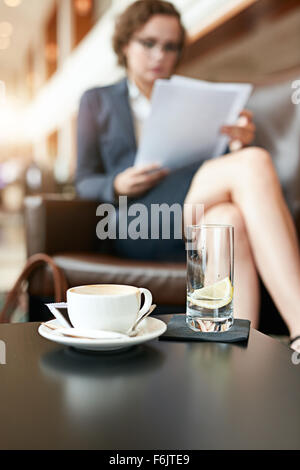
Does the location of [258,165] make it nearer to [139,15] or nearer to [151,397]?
[151,397]

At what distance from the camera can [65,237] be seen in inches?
51.3

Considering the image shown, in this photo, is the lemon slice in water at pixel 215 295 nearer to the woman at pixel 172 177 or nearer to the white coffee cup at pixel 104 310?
the white coffee cup at pixel 104 310

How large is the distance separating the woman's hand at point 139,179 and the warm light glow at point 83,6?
3.88m

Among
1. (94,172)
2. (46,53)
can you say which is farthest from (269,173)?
(46,53)

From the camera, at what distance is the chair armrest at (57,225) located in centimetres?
127

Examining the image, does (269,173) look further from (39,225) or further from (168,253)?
(39,225)

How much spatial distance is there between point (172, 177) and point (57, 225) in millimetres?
334

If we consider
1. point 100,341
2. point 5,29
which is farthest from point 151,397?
point 5,29

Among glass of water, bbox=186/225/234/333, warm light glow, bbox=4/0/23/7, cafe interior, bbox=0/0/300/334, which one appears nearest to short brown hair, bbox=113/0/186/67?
cafe interior, bbox=0/0/300/334

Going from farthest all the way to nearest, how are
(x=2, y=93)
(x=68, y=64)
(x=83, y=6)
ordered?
(x=2, y=93) → (x=68, y=64) → (x=83, y=6)

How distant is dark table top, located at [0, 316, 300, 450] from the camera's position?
0.28m

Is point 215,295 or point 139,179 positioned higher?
point 139,179

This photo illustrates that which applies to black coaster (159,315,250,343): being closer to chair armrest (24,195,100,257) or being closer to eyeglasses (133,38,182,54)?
chair armrest (24,195,100,257)

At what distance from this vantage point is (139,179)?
3.84ft
